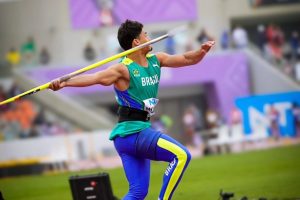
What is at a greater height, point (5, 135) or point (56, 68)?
point (56, 68)

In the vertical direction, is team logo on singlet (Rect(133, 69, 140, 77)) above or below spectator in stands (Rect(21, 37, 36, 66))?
below

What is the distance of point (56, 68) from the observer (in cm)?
3384

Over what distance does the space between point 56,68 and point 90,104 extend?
237 cm

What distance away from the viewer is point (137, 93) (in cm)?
884

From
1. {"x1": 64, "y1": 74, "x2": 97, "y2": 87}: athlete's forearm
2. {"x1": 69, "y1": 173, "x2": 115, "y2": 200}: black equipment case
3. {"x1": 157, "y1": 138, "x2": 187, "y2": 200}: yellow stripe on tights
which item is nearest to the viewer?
{"x1": 64, "y1": 74, "x2": 97, "y2": 87}: athlete's forearm

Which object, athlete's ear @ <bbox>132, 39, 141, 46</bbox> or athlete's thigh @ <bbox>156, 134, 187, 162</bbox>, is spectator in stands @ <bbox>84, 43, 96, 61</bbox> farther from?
athlete's thigh @ <bbox>156, 134, 187, 162</bbox>

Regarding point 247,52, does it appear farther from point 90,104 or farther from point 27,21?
point 27,21

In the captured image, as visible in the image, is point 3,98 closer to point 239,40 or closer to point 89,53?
point 89,53

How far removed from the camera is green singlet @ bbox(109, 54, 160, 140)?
8.81 meters

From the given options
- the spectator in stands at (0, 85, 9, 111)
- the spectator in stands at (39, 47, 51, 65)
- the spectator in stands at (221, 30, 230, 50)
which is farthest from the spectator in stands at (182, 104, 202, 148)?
the spectator in stands at (0, 85, 9, 111)

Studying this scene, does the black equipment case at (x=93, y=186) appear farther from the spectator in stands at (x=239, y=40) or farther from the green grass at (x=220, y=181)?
the spectator in stands at (x=239, y=40)

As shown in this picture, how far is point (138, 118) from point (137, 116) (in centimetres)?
2

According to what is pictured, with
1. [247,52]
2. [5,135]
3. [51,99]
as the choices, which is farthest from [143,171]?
[247,52]

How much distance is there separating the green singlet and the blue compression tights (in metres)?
0.09
